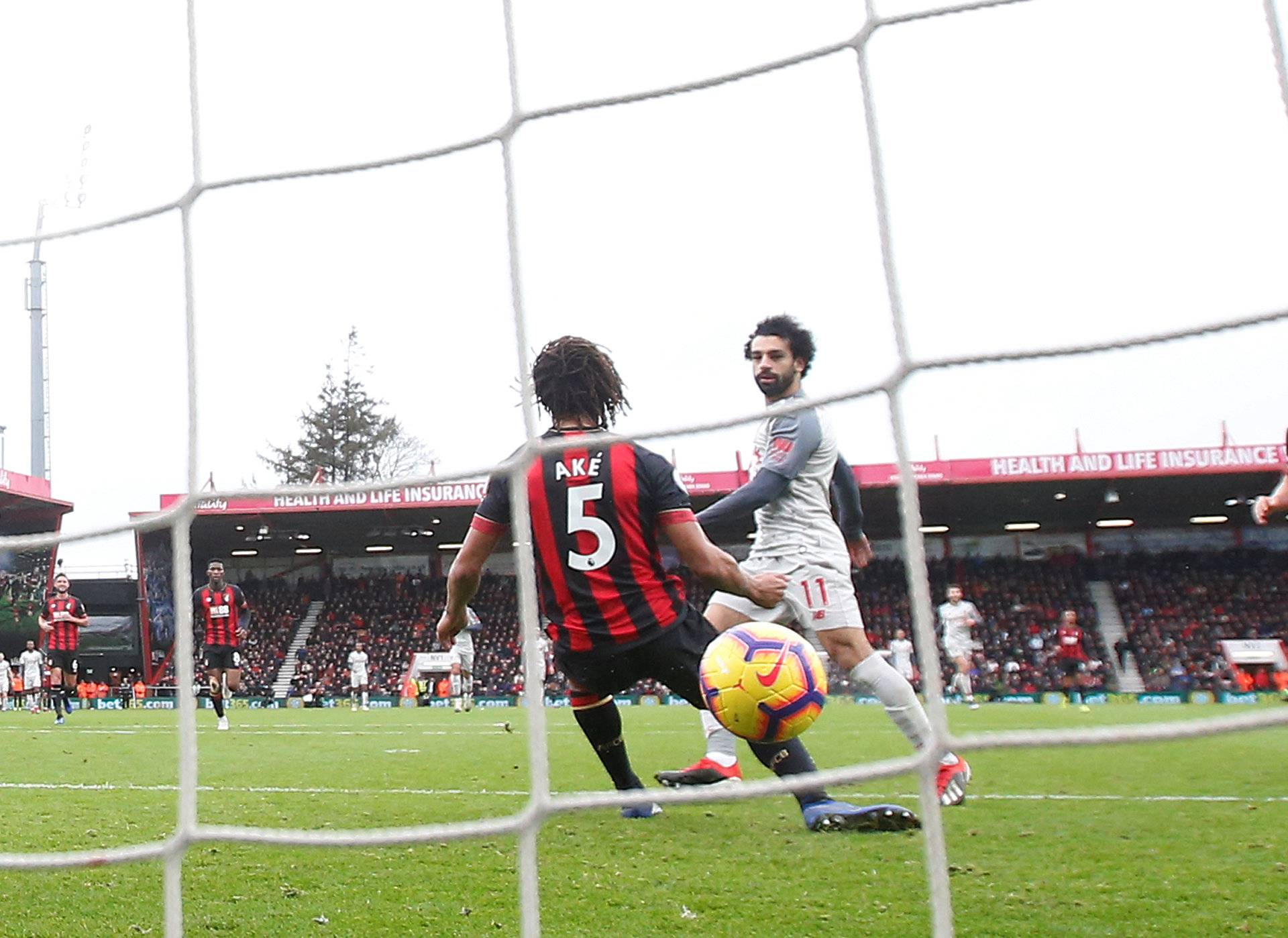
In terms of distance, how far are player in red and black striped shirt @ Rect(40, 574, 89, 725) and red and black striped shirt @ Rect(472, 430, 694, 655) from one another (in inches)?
173

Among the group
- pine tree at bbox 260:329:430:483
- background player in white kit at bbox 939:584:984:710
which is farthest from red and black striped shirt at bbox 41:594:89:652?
background player in white kit at bbox 939:584:984:710

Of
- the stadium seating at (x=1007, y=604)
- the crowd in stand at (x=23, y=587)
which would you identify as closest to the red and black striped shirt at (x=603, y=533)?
the crowd in stand at (x=23, y=587)

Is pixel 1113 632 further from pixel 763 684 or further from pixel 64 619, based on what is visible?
pixel 763 684

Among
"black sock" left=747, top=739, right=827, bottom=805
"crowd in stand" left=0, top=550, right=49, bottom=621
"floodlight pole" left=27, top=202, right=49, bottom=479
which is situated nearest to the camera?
"black sock" left=747, top=739, right=827, bottom=805

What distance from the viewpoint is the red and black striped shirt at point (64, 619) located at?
737 cm

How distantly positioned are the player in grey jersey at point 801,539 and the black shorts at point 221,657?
553 cm

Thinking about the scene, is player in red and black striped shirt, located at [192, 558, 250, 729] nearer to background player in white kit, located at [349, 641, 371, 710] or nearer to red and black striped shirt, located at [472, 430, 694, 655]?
background player in white kit, located at [349, 641, 371, 710]

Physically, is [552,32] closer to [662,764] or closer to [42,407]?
[42,407]

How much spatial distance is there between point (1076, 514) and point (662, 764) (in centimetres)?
671

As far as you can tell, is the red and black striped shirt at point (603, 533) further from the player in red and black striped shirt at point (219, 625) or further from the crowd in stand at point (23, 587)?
the player in red and black striped shirt at point (219, 625)

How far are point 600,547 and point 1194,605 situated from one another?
36.4 feet

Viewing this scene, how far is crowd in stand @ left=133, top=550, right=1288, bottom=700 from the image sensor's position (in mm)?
10711

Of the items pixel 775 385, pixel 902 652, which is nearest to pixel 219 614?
pixel 775 385

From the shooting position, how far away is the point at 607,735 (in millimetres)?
3141
